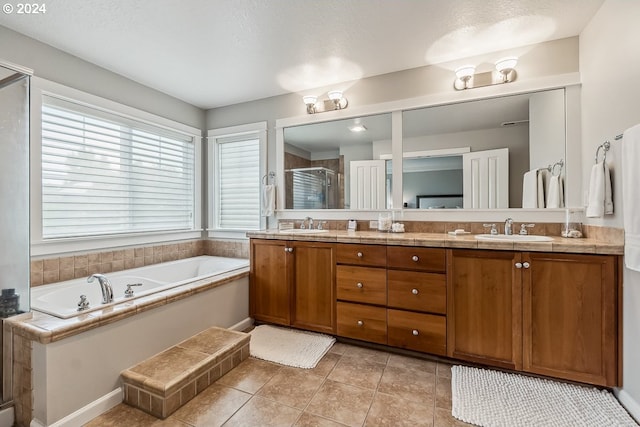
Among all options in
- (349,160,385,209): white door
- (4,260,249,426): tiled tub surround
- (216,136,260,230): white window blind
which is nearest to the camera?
(4,260,249,426): tiled tub surround

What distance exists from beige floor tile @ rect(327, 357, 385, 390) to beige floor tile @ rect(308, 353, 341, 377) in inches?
1.4

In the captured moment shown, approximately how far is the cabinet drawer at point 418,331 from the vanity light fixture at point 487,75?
1956mm

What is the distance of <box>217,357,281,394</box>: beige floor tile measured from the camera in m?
1.88

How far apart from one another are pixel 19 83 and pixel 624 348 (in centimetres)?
388

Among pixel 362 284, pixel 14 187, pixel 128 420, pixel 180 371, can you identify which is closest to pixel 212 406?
pixel 180 371

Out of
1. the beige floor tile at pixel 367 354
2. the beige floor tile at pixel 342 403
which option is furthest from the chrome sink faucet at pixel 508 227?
the beige floor tile at pixel 342 403

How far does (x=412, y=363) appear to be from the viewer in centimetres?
216

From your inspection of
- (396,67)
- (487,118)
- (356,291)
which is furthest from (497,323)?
(396,67)

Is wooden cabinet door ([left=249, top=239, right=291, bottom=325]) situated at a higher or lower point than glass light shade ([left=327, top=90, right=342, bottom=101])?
lower

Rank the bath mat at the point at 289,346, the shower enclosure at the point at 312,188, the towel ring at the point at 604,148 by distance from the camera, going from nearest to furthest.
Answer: the towel ring at the point at 604,148, the bath mat at the point at 289,346, the shower enclosure at the point at 312,188

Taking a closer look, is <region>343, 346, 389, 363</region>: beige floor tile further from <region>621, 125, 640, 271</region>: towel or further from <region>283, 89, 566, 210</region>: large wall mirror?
<region>621, 125, 640, 271</region>: towel

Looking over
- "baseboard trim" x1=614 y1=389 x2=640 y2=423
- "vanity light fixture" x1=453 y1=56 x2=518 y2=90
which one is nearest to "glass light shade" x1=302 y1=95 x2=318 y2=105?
"vanity light fixture" x1=453 y1=56 x2=518 y2=90

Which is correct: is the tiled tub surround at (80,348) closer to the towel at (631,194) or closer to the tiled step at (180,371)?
the tiled step at (180,371)

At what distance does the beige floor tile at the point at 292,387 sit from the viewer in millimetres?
1739
